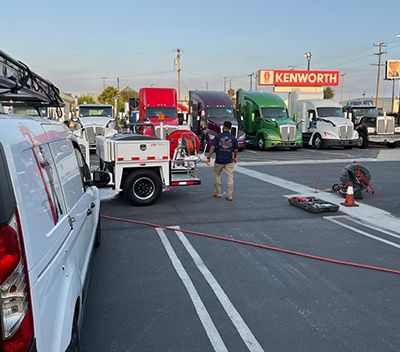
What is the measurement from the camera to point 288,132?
71.9 ft

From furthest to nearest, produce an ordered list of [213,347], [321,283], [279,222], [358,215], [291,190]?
[291,190], [358,215], [279,222], [321,283], [213,347]

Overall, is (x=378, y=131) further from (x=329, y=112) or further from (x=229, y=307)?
(x=229, y=307)

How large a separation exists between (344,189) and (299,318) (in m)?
6.37

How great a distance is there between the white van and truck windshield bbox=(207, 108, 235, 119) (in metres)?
19.5

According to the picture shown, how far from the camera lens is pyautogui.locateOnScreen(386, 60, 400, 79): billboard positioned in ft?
160

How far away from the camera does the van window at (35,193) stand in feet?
6.57

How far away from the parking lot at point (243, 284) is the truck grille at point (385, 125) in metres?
16.8

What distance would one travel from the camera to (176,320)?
3.84 metres

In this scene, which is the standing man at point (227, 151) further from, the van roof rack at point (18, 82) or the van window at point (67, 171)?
the van window at point (67, 171)

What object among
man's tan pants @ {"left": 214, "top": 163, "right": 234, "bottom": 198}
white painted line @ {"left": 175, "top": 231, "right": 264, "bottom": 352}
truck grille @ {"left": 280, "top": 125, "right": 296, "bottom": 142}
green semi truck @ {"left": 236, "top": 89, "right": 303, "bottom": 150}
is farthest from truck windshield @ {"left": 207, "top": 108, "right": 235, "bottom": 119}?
white painted line @ {"left": 175, "top": 231, "right": 264, "bottom": 352}

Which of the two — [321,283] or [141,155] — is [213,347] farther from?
[141,155]

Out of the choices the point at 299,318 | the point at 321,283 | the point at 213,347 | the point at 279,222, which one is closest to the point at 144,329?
the point at 213,347

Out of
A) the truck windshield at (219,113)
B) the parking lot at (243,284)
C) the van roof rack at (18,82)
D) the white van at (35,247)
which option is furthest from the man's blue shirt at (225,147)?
the truck windshield at (219,113)

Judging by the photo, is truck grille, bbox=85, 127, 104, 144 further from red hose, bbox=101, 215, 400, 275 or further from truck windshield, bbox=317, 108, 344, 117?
truck windshield, bbox=317, 108, 344, 117
